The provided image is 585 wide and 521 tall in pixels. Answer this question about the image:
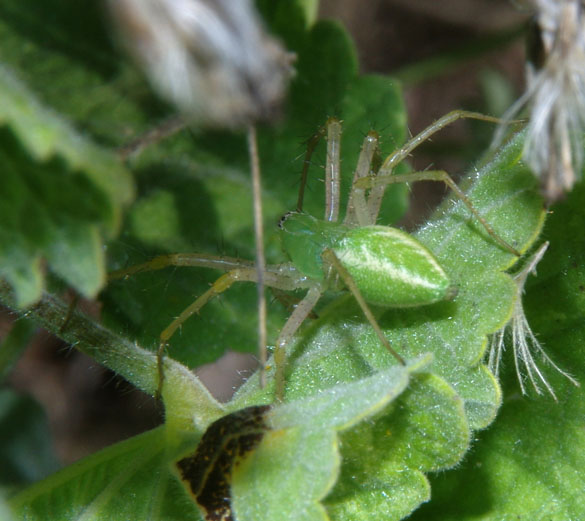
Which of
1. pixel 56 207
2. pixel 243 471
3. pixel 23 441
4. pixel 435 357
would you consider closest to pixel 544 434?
pixel 435 357

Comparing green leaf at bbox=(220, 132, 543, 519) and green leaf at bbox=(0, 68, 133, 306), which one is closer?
green leaf at bbox=(0, 68, 133, 306)

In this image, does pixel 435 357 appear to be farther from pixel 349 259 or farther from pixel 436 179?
pixel 436 179

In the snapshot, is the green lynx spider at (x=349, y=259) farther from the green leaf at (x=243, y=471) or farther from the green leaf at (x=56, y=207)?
the green leaf at (x=56, y=207)

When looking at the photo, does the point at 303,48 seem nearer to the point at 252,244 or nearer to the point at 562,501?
the point at 252,244

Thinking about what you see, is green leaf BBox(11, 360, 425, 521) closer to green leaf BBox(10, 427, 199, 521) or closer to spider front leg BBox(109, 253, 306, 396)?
green leaf BBox(10, 427, 199, 521)

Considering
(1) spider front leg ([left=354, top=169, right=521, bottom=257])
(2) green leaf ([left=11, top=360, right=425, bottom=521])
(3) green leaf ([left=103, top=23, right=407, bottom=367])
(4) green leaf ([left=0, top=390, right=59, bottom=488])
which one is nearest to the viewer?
(2) green leaf ([left=11, top=360, right=425, bottom=521])

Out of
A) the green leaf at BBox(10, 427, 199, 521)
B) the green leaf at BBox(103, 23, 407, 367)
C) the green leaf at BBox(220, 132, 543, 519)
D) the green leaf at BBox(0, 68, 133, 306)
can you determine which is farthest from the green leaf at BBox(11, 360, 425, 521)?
the green leaf at BBox(103, 23, 407, 367)

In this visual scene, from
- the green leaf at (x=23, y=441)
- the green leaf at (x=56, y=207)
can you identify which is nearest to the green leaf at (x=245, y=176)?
the green leaf at (x=23, y=441)
